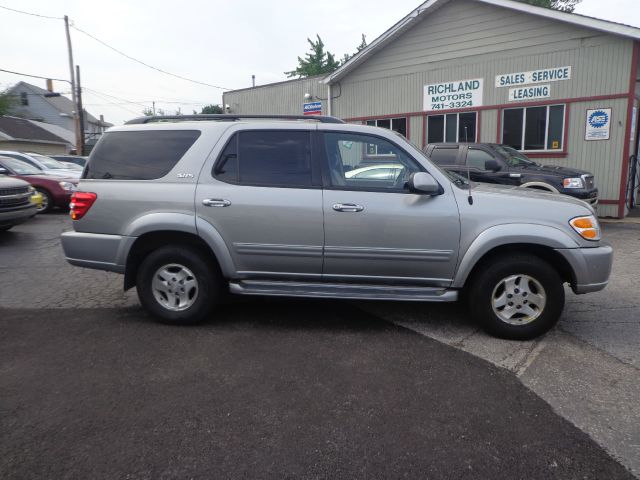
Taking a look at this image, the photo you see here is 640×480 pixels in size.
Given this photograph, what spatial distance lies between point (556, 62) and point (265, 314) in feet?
36.1

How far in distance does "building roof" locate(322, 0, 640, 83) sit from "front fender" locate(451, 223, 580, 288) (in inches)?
366

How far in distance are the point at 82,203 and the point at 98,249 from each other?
46cm

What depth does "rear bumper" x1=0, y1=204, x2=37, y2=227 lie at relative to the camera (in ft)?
27.3

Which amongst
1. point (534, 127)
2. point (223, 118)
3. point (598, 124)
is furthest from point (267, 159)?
point (534, 127)

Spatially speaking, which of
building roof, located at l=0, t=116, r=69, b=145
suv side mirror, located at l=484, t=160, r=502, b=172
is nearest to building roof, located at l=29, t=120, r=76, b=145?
building roof, located at l=0, t=116, r=69, b=145

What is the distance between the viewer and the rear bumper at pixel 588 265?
392 centimetres

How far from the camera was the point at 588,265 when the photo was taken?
155 inches

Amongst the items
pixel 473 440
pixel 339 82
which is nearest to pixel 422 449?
pixel 473 440

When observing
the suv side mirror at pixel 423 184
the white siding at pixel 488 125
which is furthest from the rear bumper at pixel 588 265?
the white siding at pixel 488 125

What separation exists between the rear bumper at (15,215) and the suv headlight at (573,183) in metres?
10.2

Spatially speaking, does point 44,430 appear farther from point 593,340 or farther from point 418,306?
point 593,340

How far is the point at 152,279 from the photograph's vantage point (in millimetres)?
4379

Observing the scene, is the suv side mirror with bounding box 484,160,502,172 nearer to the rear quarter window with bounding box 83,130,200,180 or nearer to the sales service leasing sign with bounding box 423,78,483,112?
the sales service leasing sign with bounding box 423,78,483,112

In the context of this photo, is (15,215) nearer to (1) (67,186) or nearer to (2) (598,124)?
(1) (67,186)
